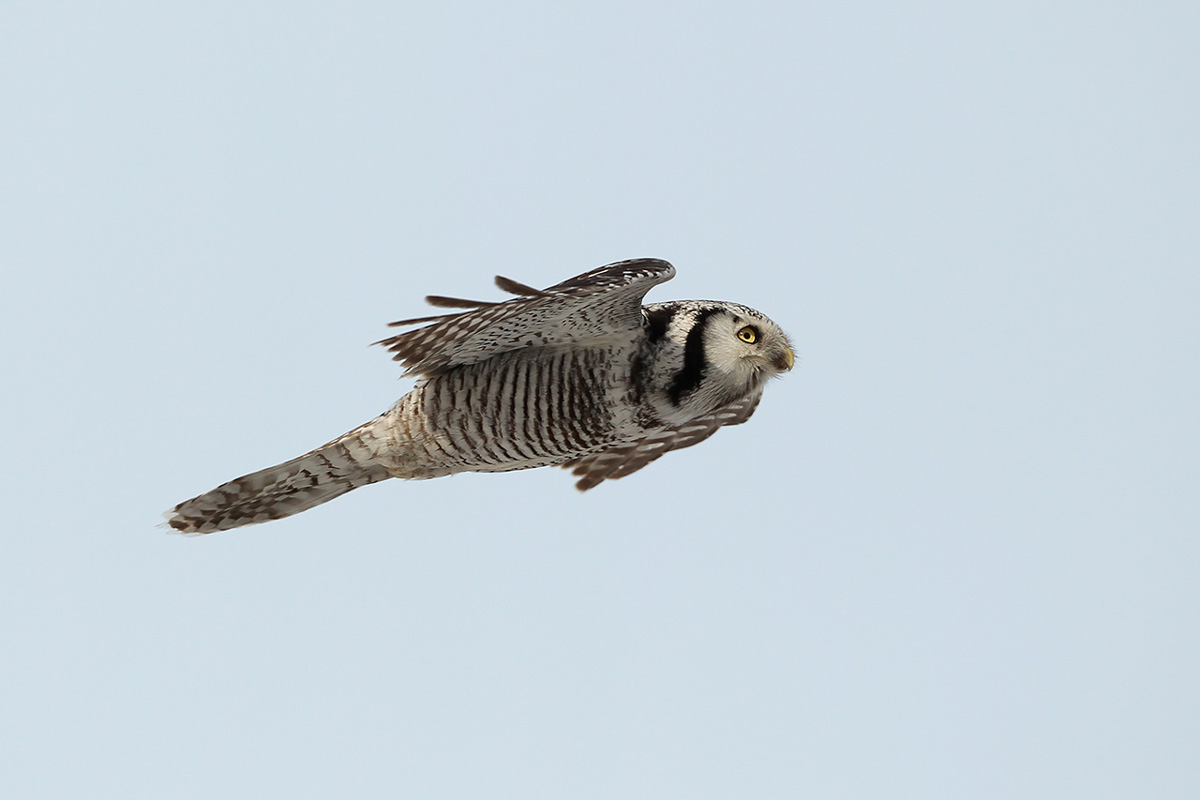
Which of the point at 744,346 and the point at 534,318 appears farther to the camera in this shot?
the point at 744,346

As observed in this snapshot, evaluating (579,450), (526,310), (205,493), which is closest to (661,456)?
(579,450)

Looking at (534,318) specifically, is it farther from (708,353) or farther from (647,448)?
(647,448)

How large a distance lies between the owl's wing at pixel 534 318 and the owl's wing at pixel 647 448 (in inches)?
34.0

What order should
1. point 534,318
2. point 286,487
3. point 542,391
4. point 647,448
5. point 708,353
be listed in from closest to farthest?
point 534,318
point 542,391
point 708,353
point 286,487
point 647,448

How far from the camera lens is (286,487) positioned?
4812mm

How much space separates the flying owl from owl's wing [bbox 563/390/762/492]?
28 centimetres

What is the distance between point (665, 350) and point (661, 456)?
2.72 feet

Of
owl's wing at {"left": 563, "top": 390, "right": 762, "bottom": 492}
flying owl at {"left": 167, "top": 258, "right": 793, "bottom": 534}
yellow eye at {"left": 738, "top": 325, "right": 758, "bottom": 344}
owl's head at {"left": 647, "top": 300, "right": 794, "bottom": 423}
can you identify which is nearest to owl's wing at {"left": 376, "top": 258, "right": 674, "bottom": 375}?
flying owl at {"left": 167, "top": 258, "right": 793, "bottom": 534}

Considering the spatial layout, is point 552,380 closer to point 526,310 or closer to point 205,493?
point 526,310

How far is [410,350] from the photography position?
425cm

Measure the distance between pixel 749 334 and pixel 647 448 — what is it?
2.69ft

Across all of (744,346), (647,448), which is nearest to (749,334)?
(744,346)

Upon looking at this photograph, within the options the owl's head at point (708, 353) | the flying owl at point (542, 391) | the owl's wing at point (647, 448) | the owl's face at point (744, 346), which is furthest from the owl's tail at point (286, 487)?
the owl's face at point (744, 346)

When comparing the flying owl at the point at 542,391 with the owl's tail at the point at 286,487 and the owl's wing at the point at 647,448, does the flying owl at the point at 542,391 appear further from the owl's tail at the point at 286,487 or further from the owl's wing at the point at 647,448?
the owl's wing at the point at 647,448
